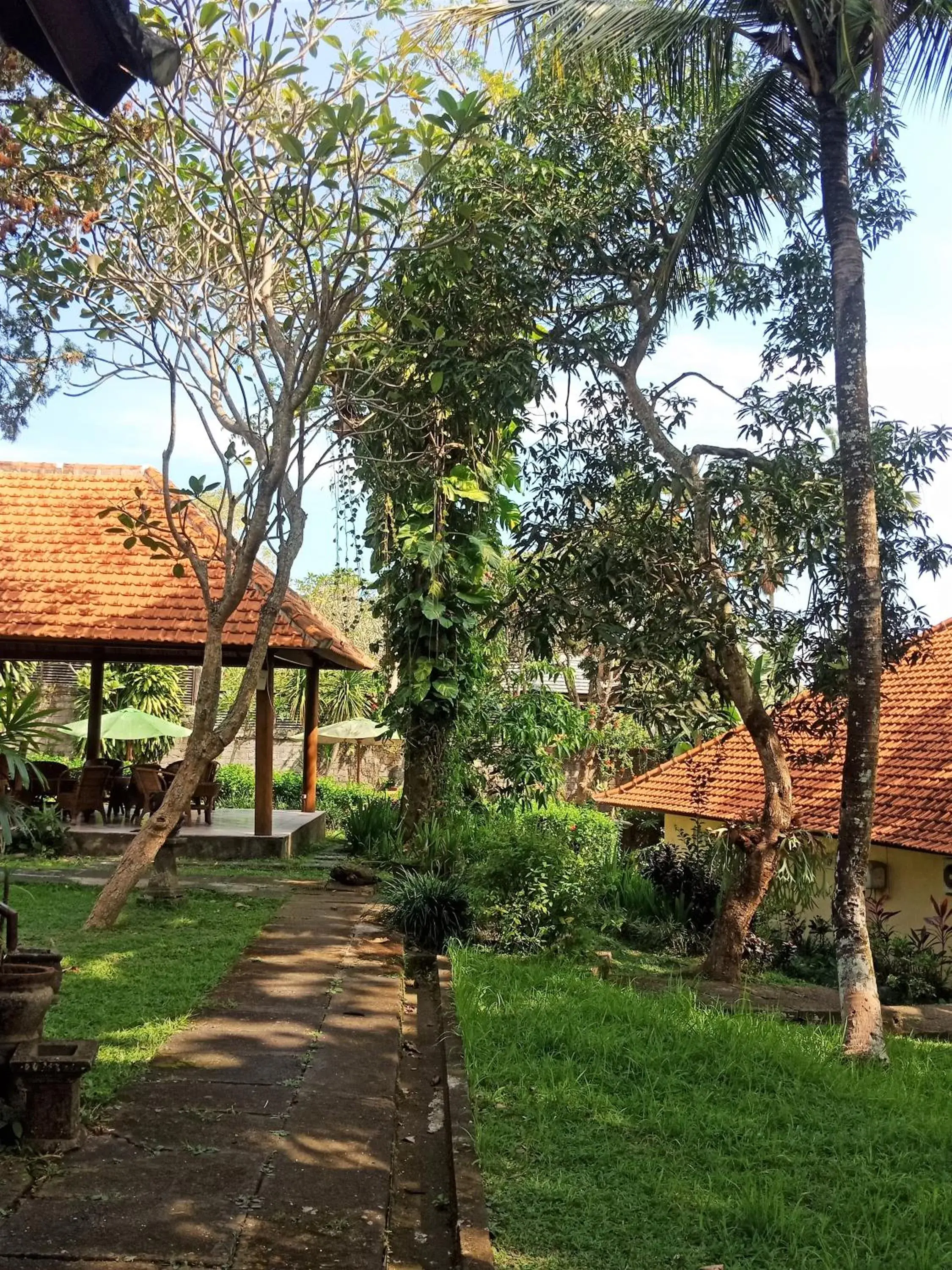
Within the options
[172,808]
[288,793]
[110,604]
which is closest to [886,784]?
[172,808]

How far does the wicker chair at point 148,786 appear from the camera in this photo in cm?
1464

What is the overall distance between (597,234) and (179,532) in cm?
456

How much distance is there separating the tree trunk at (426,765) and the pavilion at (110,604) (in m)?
1.65

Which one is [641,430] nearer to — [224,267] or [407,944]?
[224,267]

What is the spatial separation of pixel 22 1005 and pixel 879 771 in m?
11.2

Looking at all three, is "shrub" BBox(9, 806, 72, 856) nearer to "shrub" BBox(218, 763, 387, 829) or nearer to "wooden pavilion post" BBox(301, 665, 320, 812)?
"wooden pavilion post" BBox(301, 665, 320, 812)

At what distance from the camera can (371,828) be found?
54.8 feet

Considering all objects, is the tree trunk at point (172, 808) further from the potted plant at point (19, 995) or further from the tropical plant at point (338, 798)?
the tropical plant at point (338, 798)

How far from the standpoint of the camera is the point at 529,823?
35.8 ft

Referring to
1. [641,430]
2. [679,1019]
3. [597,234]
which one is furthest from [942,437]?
[679,1019]

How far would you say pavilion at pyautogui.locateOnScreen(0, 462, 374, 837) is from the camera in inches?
576

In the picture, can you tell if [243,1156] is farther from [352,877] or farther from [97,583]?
[97,583]

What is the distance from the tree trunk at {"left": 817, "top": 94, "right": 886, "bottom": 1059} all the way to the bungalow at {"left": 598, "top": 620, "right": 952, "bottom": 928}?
162cm

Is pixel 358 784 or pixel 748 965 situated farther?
pixel 358 784
